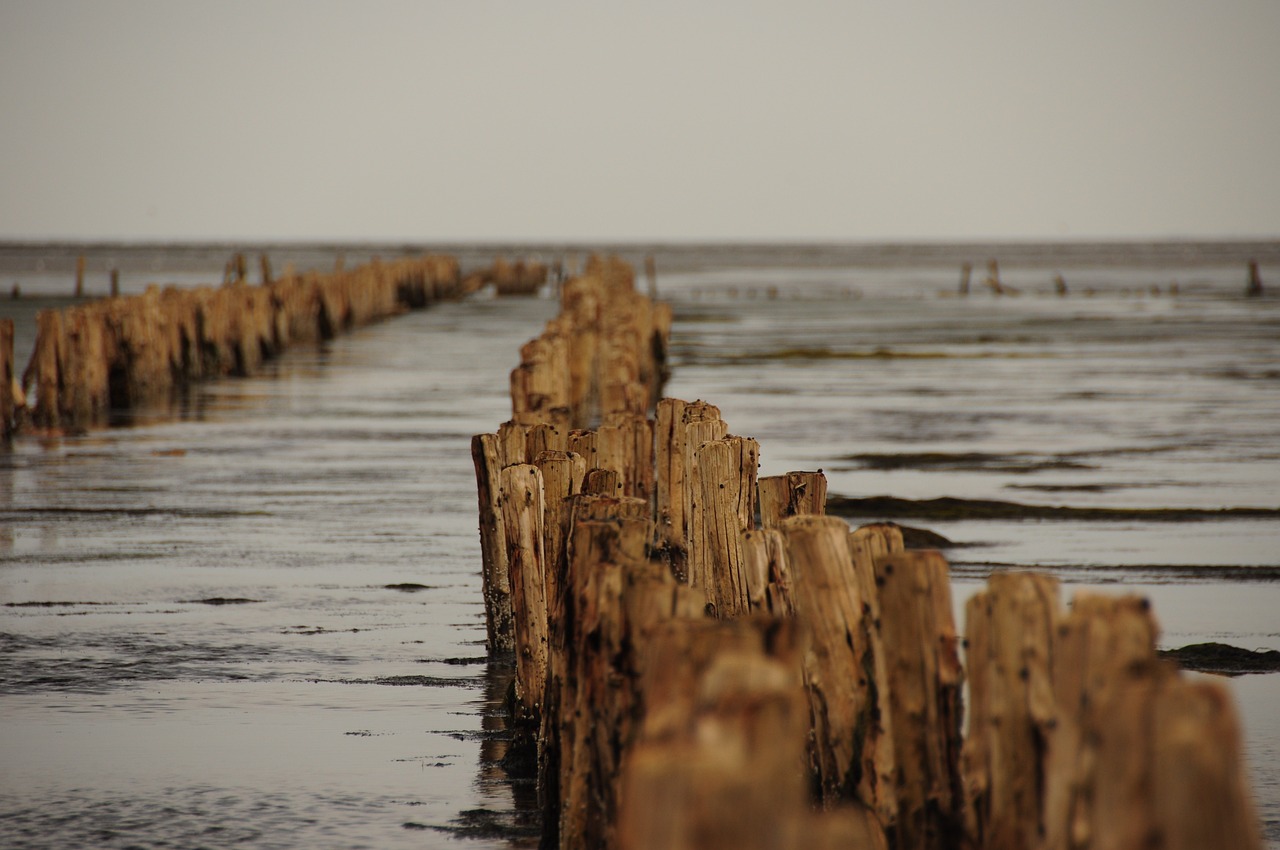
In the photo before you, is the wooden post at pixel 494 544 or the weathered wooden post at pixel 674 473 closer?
the wooden post at pixel 494 544

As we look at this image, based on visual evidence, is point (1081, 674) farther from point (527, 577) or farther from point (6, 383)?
point (6, 383)

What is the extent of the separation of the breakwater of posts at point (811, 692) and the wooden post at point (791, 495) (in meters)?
0.01

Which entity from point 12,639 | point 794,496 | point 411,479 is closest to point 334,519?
point 411,479

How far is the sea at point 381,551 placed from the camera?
5.71 m

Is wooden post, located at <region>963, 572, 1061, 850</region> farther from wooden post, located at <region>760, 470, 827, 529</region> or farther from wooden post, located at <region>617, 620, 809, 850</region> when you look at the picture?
wooden post, located at <region>760, 470, 827, 529</region>

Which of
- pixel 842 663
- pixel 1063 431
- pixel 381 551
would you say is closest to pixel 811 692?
pixel 842 663

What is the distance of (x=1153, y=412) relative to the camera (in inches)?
707

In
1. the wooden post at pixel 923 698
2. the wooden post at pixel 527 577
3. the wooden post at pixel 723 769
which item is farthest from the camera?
the wooden post at pixel 527 577

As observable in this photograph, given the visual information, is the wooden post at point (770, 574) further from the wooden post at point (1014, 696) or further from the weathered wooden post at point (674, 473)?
Answer: the weathered wooden post at point (674, 473)

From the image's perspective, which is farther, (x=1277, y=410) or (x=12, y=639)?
(x=1277, y=410)

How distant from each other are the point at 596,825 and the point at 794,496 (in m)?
1.67

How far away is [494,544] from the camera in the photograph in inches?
288

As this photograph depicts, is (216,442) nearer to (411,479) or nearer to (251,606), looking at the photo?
(411,479)

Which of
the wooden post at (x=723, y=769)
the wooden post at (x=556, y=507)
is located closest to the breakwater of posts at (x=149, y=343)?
the wooden post at (x=556, y=507)
